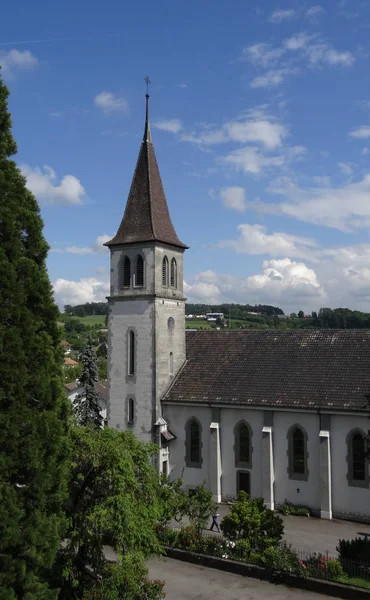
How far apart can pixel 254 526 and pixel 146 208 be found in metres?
20.5

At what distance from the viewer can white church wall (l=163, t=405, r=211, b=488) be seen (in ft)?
105

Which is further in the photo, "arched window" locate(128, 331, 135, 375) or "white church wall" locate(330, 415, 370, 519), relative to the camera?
"arched window" locate(128, 331, 135, 375)

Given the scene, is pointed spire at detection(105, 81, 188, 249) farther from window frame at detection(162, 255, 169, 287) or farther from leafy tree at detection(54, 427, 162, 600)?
leafy tree at detection(54, 427, 162, 600)

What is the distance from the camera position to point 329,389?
29281 mm

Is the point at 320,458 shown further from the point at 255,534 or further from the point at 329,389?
the point at 255,534

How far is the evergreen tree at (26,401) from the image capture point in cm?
1303

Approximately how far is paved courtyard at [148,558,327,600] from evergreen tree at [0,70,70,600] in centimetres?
769

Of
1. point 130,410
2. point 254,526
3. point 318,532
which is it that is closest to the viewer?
point 254,526

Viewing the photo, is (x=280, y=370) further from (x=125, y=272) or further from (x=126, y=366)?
(x=125, y=272)

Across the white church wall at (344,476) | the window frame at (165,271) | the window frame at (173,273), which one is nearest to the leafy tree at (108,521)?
the white church wall at (344,476)

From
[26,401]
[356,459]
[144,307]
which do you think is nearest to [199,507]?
[356,459]

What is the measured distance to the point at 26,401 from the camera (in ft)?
45.3

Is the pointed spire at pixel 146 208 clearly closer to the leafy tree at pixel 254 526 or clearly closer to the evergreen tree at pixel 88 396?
the evergreen tree at pixel 88 396

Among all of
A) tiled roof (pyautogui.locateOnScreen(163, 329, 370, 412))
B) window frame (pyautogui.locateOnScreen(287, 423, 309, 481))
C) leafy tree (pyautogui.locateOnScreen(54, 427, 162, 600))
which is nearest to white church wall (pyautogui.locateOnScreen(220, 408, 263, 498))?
tiled roof (pyautogui.locateOnScreen(163, 329, 370, 412))
